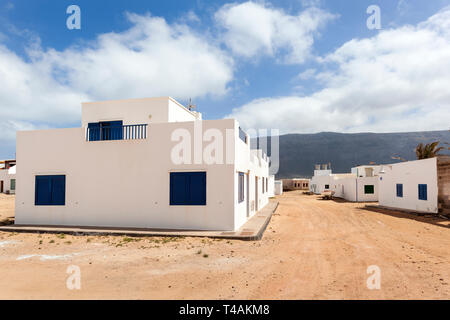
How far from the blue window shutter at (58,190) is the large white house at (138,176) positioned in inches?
1.7

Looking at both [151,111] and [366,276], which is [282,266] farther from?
[151,111]

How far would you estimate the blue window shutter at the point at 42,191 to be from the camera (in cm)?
1268

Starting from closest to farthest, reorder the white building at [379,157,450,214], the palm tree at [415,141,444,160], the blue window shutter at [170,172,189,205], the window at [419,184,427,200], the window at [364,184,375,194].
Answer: the blue window shutter at [170,172,189,205]
the white building at [379,157,450,214]
the window at [419,184,427,200]
the palm tree at [415,141,444,160]
the window at [364,184,375,194]

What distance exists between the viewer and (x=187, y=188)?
11.2 metres

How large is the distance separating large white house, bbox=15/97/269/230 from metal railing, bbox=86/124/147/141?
0.04 m

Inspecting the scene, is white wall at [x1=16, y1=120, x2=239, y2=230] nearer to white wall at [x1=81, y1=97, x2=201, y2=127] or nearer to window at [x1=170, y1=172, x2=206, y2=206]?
window at [x1=170, y1=172, x2=206, y2=206]

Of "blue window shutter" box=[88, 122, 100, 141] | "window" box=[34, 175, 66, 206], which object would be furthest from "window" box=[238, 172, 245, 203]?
"window" box=[34, 175, 66, 206]

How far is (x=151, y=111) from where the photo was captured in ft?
47.2

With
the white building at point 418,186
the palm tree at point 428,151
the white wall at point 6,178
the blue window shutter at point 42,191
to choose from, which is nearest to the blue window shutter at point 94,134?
the blue window shutter at point 42,191

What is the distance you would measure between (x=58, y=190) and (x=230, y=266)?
933cm

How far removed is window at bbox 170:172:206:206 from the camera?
11047 millimetres

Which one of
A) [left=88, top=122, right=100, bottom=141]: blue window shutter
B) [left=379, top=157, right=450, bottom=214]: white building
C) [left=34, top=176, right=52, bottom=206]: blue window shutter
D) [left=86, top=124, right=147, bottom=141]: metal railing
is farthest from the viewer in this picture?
[left=379, top=157, right=450, bottom=214]: white building

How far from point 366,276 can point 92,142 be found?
431 inches
